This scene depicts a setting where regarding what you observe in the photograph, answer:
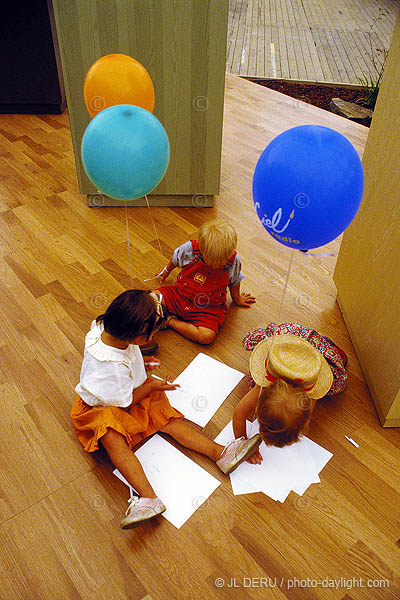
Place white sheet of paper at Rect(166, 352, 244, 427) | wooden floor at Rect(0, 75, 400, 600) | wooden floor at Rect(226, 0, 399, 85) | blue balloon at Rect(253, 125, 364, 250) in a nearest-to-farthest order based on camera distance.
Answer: blue balloon at Rect(253, 125, 364, 250), wooden floor at Rect(0, 75, 400, 600), white sheet of paper at Rect(166, 352, 244, 427), wooden floor at Rect(226, 0, 399, 85)

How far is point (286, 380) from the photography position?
158 centimetres

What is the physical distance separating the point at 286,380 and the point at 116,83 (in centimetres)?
142

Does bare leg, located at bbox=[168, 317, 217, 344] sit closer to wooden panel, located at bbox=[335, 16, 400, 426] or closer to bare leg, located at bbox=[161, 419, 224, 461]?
bare leg, located at bbox=[161, 419, 224, 461]

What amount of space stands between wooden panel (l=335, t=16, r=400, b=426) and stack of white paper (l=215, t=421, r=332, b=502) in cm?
35

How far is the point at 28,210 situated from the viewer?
2953 millimetres

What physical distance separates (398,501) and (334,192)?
111 cm

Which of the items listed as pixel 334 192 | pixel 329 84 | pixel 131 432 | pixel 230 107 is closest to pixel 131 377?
pixel 131 432

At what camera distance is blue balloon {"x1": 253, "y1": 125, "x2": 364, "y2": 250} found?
126cm

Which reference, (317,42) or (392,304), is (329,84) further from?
(392,304)

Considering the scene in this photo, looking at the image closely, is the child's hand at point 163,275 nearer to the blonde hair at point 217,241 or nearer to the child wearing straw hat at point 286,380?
the blonde hair at point 217,241

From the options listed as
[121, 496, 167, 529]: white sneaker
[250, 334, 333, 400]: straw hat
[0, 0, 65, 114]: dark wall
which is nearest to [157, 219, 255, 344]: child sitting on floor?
[250, 334, 333, 400]: straw hat

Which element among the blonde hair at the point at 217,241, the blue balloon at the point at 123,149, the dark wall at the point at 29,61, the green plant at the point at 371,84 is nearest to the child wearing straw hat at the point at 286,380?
the blonde hair at the point at 217,241

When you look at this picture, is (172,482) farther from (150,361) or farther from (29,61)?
(29,61)

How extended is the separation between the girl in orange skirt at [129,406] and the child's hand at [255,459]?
2.9 inches
